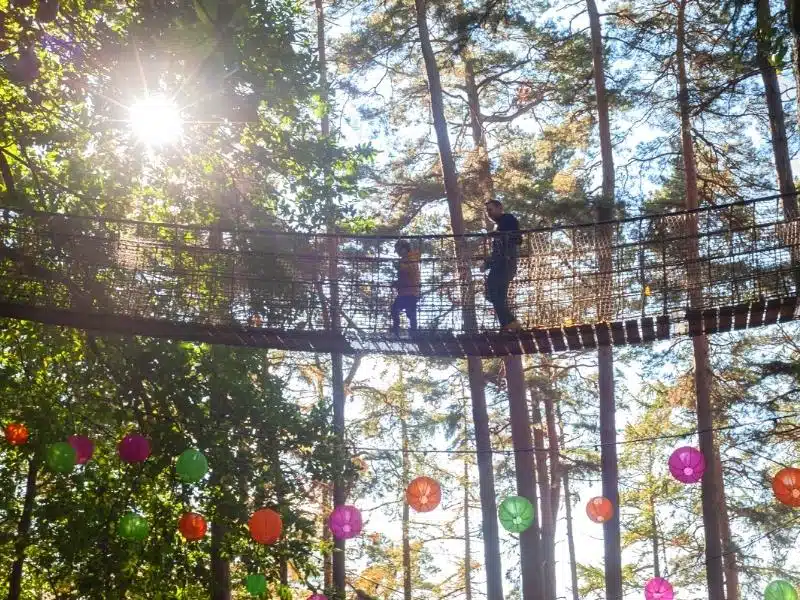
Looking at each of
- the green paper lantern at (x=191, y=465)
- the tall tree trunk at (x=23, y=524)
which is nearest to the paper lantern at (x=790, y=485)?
the green paper lantern at (x=191, y=465)

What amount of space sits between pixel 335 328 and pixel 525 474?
173 inches

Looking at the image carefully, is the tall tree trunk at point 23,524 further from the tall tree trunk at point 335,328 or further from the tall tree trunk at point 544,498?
the tall tree trunk at point 544,498

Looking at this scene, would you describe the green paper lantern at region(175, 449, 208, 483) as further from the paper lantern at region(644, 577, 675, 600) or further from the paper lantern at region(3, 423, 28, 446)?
the paper lantern at region(644, 577, 675, 600)

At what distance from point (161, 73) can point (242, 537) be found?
9.85ft

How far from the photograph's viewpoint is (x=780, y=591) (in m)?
4.98

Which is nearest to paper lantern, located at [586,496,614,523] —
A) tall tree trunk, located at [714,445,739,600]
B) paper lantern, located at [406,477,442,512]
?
paper lantern, located at [406,477,442,512]

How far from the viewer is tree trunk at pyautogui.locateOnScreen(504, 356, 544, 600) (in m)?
7.15

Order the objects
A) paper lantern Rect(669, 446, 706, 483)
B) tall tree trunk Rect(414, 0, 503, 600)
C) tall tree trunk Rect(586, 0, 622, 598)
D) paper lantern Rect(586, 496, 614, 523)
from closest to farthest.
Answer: paper lantern Rect(669, 446, 706, 483), paper lantern Rect(586, 496, 614, 523), tall tree trunk Rect(586, 0, 622, 598), tall tree trunk Rect(414, 0, 503, 600)

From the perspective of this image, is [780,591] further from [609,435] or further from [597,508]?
[609,435]

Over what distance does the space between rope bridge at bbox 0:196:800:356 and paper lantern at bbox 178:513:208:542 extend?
1202 mm

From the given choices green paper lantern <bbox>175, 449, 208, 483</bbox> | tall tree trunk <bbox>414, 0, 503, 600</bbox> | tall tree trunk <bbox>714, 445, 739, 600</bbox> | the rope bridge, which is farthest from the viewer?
tall tree trunk <bbox>714, 445, 739, 600</bbox>

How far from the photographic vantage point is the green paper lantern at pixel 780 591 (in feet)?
16.3

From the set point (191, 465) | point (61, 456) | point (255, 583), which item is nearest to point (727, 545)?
point (255, 583)

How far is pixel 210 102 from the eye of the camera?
5.30 meters
